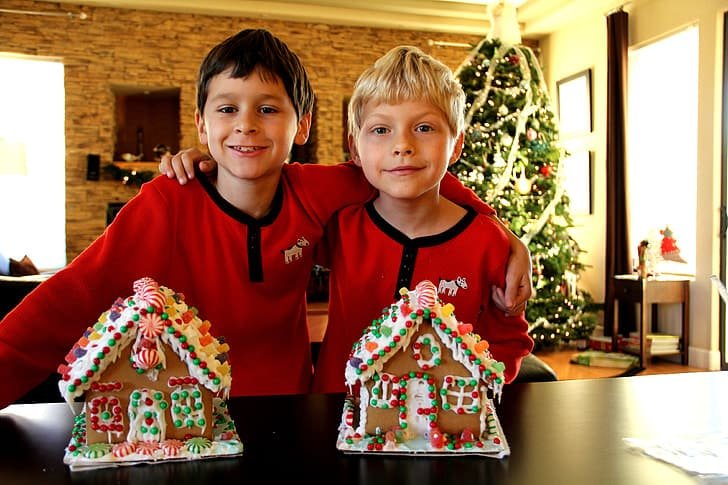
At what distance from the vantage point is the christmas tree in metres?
5.27

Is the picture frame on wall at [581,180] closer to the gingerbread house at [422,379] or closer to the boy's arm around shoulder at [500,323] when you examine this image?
the boy's arm around shoulder at [500,323]

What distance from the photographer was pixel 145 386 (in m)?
0.73

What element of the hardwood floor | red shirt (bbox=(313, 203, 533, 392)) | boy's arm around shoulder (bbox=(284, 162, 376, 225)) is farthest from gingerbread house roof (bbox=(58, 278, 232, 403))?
the hardwood floor

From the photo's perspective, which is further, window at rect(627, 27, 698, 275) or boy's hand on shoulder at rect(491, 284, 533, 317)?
window at rect(627, 27, 698, 275)

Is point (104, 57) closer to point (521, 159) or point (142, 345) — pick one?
point (521, 159)

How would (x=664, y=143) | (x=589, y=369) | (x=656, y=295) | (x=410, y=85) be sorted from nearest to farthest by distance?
(x=410, y=85), (x=589, y=369), (x=656, y=295), (x=664, y=143)

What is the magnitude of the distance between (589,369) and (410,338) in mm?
4558

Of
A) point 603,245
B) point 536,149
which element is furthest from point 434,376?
point 603,245

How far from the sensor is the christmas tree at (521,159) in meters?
5.27

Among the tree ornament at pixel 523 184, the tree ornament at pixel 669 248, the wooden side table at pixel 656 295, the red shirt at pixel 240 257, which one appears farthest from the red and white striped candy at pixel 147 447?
the tree ornament at pixel 669 248

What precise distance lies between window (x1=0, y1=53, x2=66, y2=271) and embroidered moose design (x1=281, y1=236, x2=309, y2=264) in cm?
606

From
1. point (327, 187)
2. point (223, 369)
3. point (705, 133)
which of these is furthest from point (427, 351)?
point (705, 133)

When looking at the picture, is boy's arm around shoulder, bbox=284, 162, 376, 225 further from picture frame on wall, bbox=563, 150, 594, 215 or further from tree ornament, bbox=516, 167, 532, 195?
picture frame on wall, bbox=563, 150, 594, 215

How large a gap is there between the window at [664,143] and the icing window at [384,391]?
492cm
